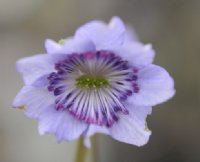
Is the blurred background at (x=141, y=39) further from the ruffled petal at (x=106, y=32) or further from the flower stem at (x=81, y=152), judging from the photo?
the ruffled petal at (x=106, y=32)

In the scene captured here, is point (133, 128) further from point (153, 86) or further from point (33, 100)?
point (33, 100)

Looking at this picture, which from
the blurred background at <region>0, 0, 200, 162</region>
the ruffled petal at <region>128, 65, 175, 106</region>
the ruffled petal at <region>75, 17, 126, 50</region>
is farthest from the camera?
the blurred background at <region>0, 0, 200, 162</region>

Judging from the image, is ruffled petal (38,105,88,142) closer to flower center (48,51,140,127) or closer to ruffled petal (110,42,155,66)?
flower center (48,51,140,127)

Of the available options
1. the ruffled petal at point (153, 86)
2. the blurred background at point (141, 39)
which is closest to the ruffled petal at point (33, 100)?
the ruffled petal at point (153, 86)

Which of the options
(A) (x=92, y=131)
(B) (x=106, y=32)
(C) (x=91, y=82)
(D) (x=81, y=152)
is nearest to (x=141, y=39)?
(C) (x=91, y=82)

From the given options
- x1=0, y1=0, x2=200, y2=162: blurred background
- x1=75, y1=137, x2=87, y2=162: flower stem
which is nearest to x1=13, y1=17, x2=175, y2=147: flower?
x1=75, y1=137, x2=87, y2=162: flower stem

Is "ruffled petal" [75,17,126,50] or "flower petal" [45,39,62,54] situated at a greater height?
"ruffled petal" [75,17,126,50]
